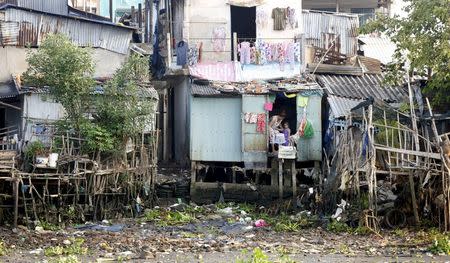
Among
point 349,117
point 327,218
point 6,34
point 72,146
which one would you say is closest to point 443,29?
point 349,117

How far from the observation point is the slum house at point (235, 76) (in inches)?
1070

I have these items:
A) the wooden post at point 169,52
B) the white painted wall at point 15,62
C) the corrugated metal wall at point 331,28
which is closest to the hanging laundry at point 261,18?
the corrugated metal wall at point 331,28

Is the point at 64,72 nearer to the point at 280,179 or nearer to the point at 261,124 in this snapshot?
the point at 261,124

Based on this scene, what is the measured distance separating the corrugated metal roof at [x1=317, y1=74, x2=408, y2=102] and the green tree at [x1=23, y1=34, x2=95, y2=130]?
8.01m

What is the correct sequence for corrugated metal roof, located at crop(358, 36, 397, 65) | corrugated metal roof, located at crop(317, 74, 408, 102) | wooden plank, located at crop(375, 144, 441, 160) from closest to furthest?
wooden plank, located at crop(375, 144, 441, 160) → corrugated metal roof, located at crop(317, 74, 408, 102) → corrugated metal roof, located at crop(358, 36, 397, 65)

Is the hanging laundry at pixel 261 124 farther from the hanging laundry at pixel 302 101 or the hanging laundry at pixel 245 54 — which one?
the hanging laundry at pixel 245 54

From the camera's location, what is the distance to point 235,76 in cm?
2830

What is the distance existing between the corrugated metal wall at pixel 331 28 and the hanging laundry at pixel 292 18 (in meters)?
0.70

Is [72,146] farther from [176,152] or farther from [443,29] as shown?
[443,29]

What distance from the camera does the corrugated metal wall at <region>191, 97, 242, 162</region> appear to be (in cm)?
2738

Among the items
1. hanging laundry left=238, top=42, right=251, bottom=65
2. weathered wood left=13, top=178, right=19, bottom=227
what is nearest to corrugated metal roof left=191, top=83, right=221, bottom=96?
hanging laundry left=238, top=42, right=251, bottom=65

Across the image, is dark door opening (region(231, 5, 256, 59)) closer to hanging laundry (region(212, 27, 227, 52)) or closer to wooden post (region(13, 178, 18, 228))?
hanging laundry (region(212, 27, 227, 52))

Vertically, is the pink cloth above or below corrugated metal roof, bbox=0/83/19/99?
above

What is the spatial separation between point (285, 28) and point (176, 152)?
239 inches
